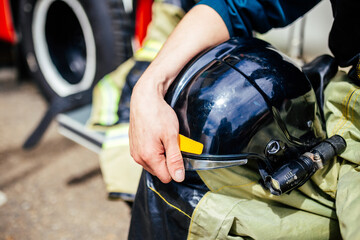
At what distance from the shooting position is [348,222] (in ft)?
2.15

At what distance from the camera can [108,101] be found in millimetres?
1522

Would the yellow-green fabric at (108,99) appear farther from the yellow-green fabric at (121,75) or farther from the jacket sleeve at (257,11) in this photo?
the jacket sleeve at (257,11)

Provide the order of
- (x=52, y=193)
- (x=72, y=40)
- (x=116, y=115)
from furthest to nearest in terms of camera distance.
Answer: (x=72, y=40) < (x=52, y=193) < (x=116, y=115)

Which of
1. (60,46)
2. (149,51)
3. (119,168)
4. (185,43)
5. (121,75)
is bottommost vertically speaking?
(60,46)

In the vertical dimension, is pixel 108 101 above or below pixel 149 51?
below

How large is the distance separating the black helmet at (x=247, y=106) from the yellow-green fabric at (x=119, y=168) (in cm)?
43

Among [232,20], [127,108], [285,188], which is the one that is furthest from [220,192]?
[127,108]

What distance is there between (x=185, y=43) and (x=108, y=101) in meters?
0.72

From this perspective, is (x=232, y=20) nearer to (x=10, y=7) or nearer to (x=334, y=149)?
(x=334, y=149)

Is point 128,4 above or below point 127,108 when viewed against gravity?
above

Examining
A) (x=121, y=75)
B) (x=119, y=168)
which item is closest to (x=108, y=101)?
(x=121, y=75)

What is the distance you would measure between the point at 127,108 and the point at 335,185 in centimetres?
88

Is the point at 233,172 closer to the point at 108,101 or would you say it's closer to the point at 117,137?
the point at 117,137

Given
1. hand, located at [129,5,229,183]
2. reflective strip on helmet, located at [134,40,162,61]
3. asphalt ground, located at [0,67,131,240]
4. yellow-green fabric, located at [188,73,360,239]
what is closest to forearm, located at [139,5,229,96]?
hand, located at [129,5,229,183]
